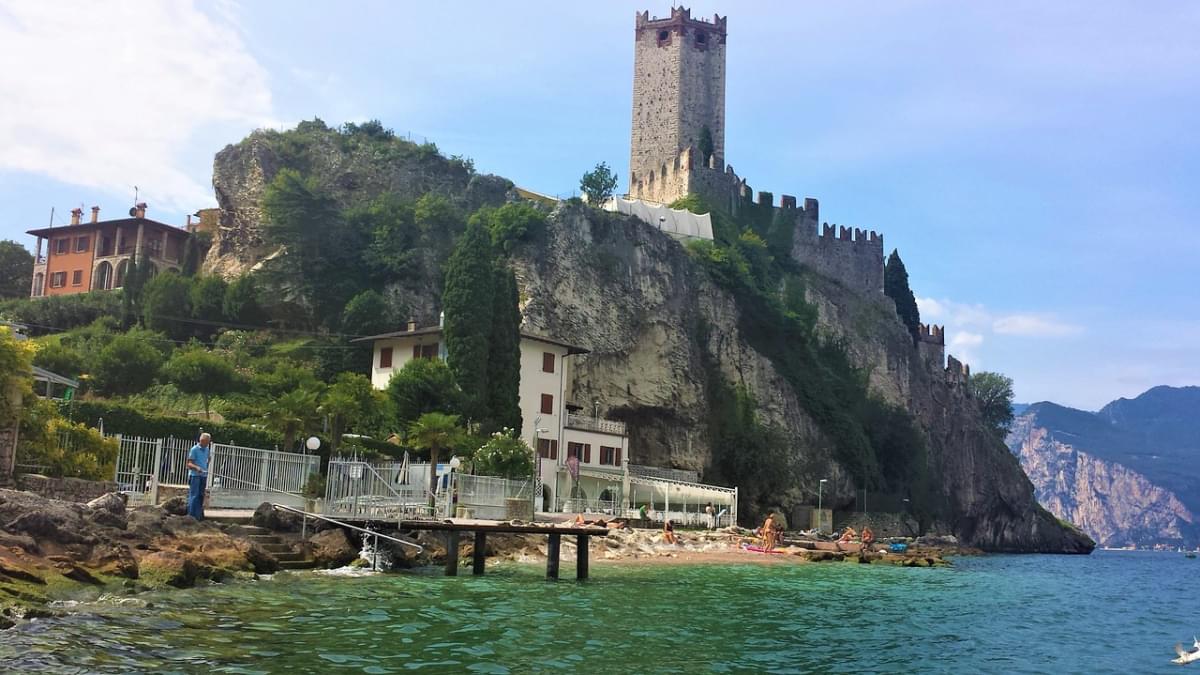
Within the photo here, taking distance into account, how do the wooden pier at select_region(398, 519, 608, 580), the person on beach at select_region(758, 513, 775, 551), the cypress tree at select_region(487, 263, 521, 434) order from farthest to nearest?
the cypress tree at select_region(487, 263, 521, 434) → the person on beach at select_region(758, 513, 775, 551) → the wooden pier at select_region(398, 519, 608, 580)

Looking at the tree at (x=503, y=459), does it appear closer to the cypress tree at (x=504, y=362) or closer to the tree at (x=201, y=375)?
the cypress tree at (x=504, y=362)

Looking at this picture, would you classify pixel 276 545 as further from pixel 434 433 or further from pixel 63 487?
pixel 434 433

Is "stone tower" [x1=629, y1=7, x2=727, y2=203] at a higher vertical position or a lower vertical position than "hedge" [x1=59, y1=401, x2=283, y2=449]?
higher

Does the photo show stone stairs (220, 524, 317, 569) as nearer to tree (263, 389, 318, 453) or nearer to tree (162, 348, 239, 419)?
tree (263, 389, 318, 453)

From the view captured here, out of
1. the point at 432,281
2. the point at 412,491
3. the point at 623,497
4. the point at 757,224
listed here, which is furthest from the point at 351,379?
the point at 757,224

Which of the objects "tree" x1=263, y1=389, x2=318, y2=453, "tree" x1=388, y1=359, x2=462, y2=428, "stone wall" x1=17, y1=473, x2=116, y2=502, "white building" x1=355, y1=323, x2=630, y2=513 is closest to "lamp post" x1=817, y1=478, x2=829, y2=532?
"white building" x1=355, y1=323, x2=630, y2=513

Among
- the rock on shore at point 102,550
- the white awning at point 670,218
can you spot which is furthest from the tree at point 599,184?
the rock on shore at point 102,550

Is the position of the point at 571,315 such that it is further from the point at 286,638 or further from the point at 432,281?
the point at 286,638

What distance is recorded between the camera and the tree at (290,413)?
107 feet

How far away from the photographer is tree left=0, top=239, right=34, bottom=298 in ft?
234

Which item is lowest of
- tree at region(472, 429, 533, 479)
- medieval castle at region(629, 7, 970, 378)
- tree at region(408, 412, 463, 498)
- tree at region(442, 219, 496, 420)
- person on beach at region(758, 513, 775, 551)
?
person on beach at region(758, 513, 775, 551)

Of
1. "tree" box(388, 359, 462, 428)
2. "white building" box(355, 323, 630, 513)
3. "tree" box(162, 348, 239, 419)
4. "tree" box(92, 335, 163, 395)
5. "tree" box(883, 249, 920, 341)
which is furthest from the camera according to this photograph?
"tree" box(883, 249, 920, 341)

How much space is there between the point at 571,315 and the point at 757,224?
32.3 metres

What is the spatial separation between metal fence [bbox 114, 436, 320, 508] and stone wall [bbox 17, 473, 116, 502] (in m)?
1.04
